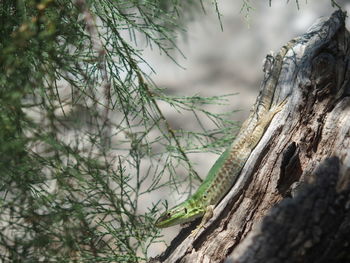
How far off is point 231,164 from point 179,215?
0.36 metres

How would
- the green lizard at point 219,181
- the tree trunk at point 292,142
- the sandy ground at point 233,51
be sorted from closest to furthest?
the tree trunk at point 292,142 → the green lizard at point 219,181 → the sandy ground at point 233,51

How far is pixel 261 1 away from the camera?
6230mm

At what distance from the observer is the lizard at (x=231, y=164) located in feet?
9.34

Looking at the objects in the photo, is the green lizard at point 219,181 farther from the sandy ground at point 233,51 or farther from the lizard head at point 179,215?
the sandy ground at point 233,51

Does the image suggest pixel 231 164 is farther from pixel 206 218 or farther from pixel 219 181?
pixel 206 218

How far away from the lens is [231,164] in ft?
9.41

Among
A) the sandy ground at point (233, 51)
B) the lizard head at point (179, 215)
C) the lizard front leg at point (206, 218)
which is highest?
the sandy ground at point (233, 51)

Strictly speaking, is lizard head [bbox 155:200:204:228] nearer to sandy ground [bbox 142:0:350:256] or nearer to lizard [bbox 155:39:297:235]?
Answer: lizard [bbox 155:39:297:235]

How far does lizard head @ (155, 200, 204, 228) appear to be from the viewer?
2941 millimetres

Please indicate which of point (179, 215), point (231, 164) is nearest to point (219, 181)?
point (231, 164)

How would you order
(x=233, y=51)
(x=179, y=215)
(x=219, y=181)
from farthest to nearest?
(x=233, y=51)
(x=179, y=215)
(x=219, y=181)

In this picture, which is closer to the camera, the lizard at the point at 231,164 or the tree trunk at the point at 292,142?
the tree trunk at the point at 292,142

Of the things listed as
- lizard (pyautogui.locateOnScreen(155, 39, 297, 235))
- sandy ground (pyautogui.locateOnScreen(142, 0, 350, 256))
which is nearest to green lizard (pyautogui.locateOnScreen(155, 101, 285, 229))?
lizard (pyautogui.locateOnScreen(155, 39, 297, 235))

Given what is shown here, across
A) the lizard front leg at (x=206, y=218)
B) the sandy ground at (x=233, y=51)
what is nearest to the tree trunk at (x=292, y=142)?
the lizard front leg at (x=206, y=218)
